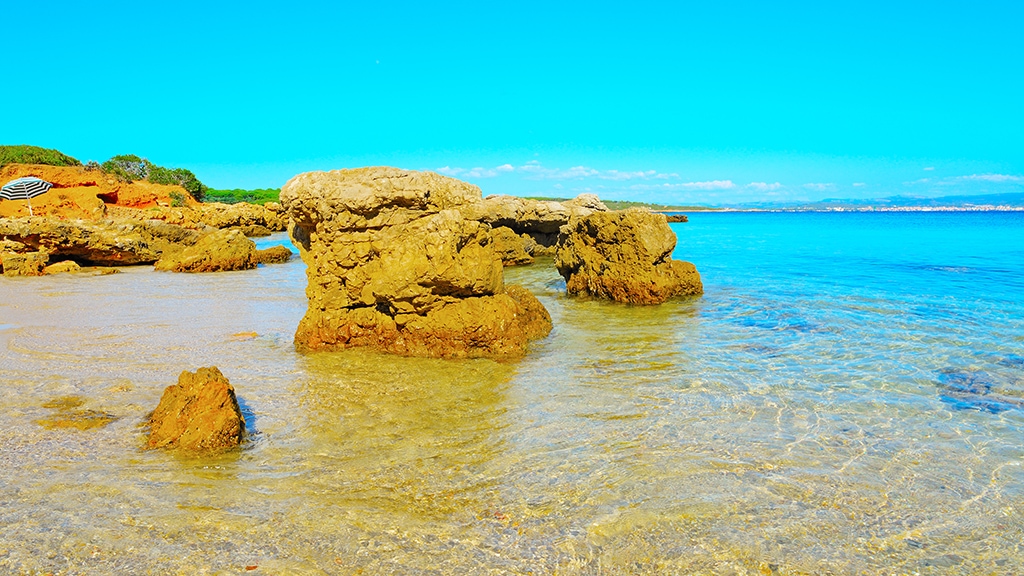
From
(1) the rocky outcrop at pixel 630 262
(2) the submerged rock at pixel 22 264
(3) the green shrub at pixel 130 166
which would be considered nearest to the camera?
(1) the rocky outcrop at pixel 630 262

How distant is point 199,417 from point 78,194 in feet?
126

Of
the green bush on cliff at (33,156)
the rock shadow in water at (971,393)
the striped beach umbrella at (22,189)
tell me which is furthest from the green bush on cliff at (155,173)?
the rock shadow in water at (971,393)

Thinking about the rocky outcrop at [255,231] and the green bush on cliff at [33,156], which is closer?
the rocky outcrop at [255,231]

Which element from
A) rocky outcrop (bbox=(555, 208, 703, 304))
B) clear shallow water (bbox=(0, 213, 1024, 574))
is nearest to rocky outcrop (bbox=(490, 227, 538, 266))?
rocky outcrop (bbox=(555, 208, 703, 304))

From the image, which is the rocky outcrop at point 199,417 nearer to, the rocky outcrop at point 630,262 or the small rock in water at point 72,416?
the small rock in water at point 72,416

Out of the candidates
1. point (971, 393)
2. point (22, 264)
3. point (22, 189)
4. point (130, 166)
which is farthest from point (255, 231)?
point (971, 393)

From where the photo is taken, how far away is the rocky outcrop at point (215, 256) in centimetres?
1991

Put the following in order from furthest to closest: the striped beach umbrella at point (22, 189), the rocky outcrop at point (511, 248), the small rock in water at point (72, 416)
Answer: the striped beach umbrella at point (22, 189) → the rocky outcrop at point (511, 248) → the small rock in water at point (72, 416)

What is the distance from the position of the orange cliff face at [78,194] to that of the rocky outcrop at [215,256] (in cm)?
1335

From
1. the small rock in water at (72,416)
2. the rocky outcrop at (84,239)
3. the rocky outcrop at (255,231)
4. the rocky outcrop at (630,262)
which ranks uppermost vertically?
the rocky outcrop at (255,231)

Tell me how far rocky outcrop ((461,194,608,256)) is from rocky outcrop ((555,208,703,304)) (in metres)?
10.1

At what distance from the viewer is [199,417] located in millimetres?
5324

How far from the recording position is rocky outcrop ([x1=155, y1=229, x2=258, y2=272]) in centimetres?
1991

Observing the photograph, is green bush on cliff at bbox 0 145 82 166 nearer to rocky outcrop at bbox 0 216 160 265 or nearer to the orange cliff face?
the orange cliff face
